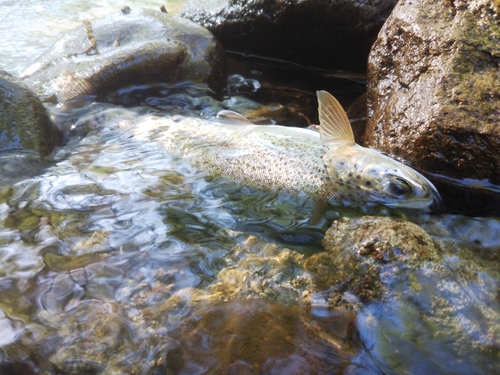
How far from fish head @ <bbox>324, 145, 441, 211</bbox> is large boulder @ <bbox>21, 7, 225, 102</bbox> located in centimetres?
273

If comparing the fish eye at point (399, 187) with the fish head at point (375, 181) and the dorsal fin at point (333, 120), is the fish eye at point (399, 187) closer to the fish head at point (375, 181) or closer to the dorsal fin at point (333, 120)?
the fish head at point (375, 181)

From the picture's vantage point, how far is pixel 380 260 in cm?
248

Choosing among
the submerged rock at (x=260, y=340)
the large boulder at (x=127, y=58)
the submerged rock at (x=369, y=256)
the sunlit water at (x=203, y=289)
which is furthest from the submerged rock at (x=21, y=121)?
the submerged rock at (x=369, y=256)

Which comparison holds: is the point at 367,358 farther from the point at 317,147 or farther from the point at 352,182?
the point at 317,147

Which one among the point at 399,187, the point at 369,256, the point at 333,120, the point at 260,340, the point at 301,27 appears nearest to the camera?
the point at 260,340

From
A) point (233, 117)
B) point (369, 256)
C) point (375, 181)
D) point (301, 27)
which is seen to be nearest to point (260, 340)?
point (369, 256)

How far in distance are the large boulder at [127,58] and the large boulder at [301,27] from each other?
627mm

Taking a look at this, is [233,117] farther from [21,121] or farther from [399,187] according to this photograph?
[21,121]

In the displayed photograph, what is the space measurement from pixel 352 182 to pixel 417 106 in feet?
2.67

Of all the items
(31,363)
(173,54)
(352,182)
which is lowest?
(31,363)

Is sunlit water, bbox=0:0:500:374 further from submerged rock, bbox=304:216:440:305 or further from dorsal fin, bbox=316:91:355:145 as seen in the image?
dorsal fin, bbox=316:91:355:145

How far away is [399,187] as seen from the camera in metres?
3.28

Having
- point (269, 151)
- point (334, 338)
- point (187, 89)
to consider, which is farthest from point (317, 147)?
point (187, 89)

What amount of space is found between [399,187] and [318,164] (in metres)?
0.67
